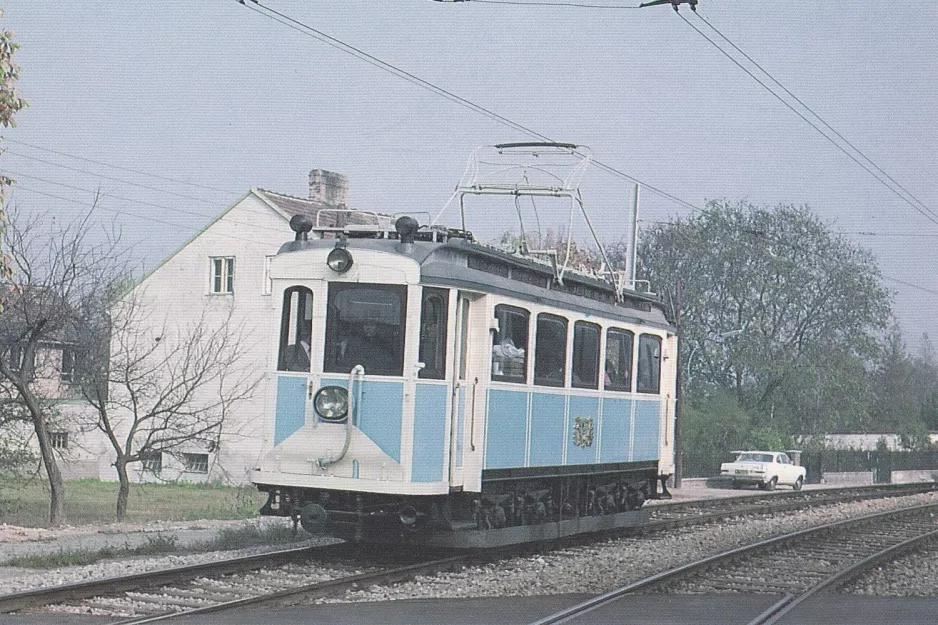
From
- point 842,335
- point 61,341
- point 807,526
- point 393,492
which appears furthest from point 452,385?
point 842,335

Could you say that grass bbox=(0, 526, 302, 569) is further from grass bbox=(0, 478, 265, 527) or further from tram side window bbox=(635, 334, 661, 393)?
tram side window bbox=(635, 334, 661, 393)

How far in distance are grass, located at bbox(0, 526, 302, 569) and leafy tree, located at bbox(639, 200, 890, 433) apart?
144ft

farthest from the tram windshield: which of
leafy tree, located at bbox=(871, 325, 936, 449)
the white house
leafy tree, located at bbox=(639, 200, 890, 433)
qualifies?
leafy tree, located at bbox=(871, 325, 936, 449)

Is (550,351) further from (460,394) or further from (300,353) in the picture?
(300,353)

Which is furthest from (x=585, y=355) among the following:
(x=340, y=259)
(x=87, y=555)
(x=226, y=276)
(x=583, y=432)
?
(x=226, y=276)

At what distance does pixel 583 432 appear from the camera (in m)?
15.4

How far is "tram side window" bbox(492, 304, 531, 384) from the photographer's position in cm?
1330

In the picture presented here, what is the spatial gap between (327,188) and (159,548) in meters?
26.5

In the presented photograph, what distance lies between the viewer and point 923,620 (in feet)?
33.8

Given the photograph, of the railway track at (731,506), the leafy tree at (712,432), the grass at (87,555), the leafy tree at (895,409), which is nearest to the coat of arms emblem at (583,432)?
the railway track at (731,506)

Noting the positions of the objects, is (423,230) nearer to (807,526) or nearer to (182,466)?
(807,526)

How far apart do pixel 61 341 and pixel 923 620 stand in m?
17.9

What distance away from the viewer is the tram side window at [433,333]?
1248 centimetres

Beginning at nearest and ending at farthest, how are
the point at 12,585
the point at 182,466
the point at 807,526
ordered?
the point at 12,585
the point at 807,526
the point at 182,466
